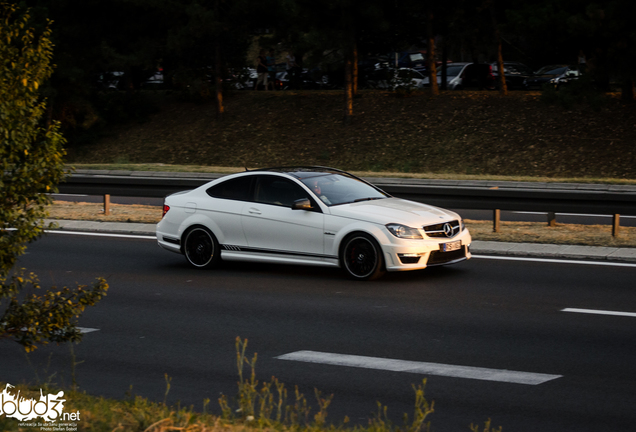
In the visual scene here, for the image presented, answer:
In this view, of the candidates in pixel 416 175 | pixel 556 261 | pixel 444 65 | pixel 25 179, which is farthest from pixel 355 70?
pixel 25 179

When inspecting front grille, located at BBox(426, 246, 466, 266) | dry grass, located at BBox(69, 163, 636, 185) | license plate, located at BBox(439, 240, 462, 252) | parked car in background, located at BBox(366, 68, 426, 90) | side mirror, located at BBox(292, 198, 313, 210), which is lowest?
→ front grille, located at BBox(426, 246, 466, 266)

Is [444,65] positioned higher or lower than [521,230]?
higher

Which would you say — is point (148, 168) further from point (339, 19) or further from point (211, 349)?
point (211, 349)

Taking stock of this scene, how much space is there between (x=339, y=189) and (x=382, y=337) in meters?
3.87

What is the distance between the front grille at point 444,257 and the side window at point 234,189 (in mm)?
2747

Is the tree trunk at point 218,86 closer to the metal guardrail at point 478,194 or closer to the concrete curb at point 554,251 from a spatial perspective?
the metal guardrail at point 478,194

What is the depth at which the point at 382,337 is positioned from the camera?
779cm

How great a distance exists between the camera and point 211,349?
24.5 feet

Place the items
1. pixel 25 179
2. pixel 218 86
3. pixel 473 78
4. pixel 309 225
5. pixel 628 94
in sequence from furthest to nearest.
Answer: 1. pixel 473 78
2. pixel 218 86
3. pixel 628 94
4. pixel 309 225
5. pixel 25 179

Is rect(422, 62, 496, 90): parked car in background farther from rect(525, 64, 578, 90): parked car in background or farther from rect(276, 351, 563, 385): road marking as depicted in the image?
rect(276, 351, 563, 385): road marking

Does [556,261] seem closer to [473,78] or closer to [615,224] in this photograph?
[615,224]

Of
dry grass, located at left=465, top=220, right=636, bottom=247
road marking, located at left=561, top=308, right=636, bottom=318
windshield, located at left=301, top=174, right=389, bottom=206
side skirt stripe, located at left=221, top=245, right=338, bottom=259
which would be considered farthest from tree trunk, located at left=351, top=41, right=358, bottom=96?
road marking, located at left=561, top=308, right=636, bottom=318

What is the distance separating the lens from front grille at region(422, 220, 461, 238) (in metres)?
10.4

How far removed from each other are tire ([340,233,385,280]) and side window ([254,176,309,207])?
0.96 meters
